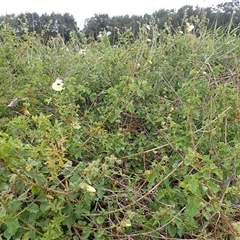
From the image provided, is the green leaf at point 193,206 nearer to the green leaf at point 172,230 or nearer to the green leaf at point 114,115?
the green leaf at point 172,230

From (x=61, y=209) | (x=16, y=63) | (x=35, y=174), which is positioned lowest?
(x=61, y=209)

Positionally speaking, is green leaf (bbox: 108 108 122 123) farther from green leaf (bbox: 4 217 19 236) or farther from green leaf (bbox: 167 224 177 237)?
green leaf (bbox: 4 217 19 236)

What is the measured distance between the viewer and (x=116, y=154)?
1714 mm

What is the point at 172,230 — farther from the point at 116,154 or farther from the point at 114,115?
the point at 114,115

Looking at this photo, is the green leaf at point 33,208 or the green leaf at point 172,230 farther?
the green leaf at point 172,230

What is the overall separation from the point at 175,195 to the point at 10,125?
0.71 metres

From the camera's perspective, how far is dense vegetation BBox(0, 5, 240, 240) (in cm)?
118

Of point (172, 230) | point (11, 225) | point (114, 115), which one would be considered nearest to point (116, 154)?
point (114, 115)

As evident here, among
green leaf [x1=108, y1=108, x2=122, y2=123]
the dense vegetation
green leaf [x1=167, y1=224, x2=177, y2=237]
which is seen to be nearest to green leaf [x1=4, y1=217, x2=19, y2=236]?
the dense vegetation

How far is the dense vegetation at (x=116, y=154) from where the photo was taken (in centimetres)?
118

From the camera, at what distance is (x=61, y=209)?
1237 mm

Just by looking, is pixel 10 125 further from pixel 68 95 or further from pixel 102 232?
pixel 102 232

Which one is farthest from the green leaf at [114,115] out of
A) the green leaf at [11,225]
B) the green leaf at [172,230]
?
the green leaf at [11,225]

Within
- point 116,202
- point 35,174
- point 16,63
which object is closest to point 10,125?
point 35,174
